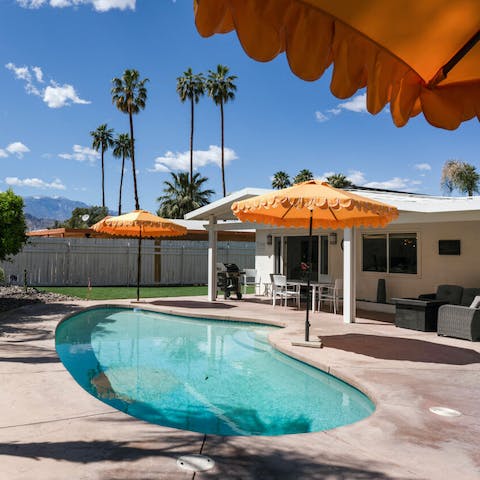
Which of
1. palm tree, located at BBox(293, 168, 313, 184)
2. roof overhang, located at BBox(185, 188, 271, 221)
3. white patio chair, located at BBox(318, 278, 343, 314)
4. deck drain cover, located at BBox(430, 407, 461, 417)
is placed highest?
palm tree, located at BBox(293, 168, 313, 184)

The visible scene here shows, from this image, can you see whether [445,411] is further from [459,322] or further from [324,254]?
[324,254]

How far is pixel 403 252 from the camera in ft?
43.1

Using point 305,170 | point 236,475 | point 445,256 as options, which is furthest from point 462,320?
point 305,170

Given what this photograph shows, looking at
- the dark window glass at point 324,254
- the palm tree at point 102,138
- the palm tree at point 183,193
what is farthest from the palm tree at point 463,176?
the palm tree at point 102,138

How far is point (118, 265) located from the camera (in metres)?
22.4

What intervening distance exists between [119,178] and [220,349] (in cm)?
5615

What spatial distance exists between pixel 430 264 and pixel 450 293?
150 centimetres

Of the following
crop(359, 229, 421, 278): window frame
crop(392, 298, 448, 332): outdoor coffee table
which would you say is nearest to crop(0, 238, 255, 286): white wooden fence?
crop(359, 229, 421, 278): window frame

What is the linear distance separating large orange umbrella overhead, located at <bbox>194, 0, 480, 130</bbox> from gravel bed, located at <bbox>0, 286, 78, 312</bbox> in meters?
12.4

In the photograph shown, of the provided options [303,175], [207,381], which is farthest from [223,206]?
[303,175]

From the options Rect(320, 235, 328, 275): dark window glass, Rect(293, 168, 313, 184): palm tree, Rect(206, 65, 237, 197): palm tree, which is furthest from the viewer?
Rect(293, 168, 313, 184): palm tree

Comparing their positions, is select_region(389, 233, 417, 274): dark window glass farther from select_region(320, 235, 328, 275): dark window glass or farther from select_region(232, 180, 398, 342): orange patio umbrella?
select_region(232, 180, 398, 342): orange patio umbrella

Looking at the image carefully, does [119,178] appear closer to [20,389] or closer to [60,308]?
[60,308]

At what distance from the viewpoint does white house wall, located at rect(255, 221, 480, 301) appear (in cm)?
1145
